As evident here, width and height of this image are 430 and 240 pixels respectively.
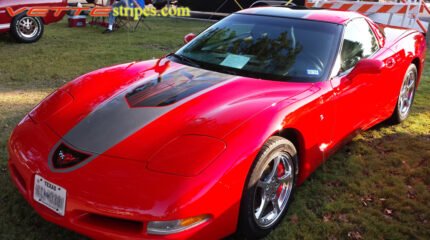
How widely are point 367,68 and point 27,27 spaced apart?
7438 mm

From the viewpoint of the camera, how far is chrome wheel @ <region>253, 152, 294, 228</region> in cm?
251

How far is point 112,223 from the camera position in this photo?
2.04 meters

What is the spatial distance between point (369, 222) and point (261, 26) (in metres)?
1.81

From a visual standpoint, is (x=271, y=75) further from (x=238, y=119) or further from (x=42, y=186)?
(x=42, y=186)

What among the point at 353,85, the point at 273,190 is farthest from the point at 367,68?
the point at 273,190

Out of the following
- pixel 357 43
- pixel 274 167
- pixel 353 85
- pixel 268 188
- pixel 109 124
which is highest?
pixel 357 43

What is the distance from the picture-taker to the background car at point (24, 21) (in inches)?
312

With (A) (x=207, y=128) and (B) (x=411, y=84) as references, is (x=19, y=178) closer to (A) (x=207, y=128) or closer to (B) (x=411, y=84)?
(A) (x=207, y=128)

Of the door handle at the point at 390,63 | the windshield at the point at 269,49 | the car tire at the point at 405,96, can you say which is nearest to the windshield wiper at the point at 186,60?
the windshield at the point at 269,49

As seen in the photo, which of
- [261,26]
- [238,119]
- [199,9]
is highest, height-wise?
A: [261,26]

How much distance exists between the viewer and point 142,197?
6.47 ft

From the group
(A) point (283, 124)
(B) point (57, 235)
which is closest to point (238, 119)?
(A) point (283, 124)

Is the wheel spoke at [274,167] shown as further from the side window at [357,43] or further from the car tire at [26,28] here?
the car tire at [26,28]

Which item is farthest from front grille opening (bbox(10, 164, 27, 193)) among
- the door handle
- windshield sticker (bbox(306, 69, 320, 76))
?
the door handle
